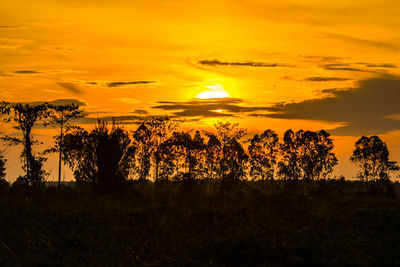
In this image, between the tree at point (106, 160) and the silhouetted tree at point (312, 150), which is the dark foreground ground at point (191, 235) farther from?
the silhouetted tree at point (312, 150)

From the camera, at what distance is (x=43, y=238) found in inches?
587

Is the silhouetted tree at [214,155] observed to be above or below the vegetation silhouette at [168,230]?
above

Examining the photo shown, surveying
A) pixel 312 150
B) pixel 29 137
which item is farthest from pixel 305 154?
pixel 29 137

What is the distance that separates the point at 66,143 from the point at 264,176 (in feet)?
122

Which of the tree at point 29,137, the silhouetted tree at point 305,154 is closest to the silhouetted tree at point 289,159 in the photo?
the silhouetted tree at point 305,154

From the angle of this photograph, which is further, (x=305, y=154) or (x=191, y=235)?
(x=305, y=154)

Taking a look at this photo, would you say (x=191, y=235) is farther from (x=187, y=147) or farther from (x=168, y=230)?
(x=187, y=147)

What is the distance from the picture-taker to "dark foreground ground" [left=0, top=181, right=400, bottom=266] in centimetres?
1326

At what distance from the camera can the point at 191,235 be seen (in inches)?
628

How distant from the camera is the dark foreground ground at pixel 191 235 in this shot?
522 inches

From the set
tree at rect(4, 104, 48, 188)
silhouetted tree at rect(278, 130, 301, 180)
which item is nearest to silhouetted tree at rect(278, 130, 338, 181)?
silhouetted tree at rect(278, 130, 301, 180)

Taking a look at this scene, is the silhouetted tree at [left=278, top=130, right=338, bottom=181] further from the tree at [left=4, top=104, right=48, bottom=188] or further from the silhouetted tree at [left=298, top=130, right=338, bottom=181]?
the tree at [left=4, top=104, right=48, bottom=188]

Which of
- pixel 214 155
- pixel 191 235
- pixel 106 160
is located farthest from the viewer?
pixel 214 155

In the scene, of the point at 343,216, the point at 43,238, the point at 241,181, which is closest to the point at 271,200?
the point at 343,216
